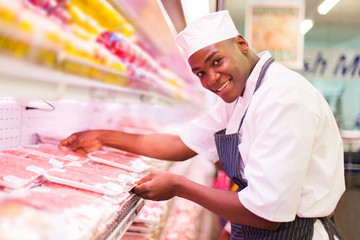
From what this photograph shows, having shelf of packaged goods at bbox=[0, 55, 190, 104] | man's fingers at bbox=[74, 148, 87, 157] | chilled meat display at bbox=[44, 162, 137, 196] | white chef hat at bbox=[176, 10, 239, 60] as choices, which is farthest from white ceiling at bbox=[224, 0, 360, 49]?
shelf of packaged goods at bbox=[0, 55, 190, 104]

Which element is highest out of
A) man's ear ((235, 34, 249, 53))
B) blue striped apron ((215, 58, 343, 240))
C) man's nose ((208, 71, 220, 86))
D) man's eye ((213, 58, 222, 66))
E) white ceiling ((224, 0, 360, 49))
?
white ceiling ((224, 0, 360, 49))

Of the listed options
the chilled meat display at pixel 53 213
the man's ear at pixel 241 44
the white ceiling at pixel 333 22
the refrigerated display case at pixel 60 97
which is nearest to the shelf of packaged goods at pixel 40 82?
the refrigerated display case at pixel 60 97

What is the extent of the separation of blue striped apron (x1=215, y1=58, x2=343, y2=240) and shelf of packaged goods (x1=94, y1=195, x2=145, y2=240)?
0.46 meters

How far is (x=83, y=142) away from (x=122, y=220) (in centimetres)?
75

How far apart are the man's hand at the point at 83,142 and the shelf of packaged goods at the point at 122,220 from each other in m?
0.55

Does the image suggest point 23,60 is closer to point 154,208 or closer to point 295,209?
point 295,209

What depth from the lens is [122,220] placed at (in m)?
1.26

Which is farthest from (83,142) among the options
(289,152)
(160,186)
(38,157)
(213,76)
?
(289,152)

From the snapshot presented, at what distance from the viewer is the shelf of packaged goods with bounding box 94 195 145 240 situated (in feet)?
3.62

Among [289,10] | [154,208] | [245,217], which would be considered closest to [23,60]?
[245,217]

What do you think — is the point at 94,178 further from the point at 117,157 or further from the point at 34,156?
the point at 117,157

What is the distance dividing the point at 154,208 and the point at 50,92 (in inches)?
54.7

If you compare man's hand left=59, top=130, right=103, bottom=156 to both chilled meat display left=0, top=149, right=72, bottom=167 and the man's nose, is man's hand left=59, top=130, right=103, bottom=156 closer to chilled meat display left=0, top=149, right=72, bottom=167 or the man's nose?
chilled meat display left=0, top=149, right=72, bottom=167

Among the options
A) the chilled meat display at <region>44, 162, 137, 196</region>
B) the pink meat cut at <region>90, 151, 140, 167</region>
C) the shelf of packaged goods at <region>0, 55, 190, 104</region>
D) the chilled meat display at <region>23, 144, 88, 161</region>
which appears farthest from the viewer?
the pink meat cut at <region>90, 151, 140, 167</region>
